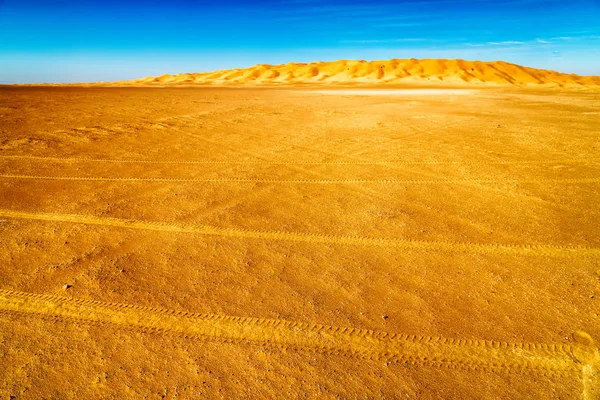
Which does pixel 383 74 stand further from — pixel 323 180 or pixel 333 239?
pixel 333 239

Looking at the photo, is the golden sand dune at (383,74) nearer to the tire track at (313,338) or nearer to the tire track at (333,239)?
the tire track at (333,239)

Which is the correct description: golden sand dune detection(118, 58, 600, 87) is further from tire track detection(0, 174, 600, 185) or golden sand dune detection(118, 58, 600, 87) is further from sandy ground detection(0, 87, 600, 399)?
sandy ground detection(0, 87, 600, 399)

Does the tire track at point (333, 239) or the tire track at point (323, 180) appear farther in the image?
the tire track at point (323, 180)

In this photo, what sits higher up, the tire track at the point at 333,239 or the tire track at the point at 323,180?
the tire track at the point at 323,180

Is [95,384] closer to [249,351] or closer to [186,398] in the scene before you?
[186,398]

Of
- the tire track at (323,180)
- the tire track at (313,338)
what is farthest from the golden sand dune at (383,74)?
the tire track at (313,338)

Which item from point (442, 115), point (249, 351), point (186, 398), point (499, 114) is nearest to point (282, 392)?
point (249, 351)
